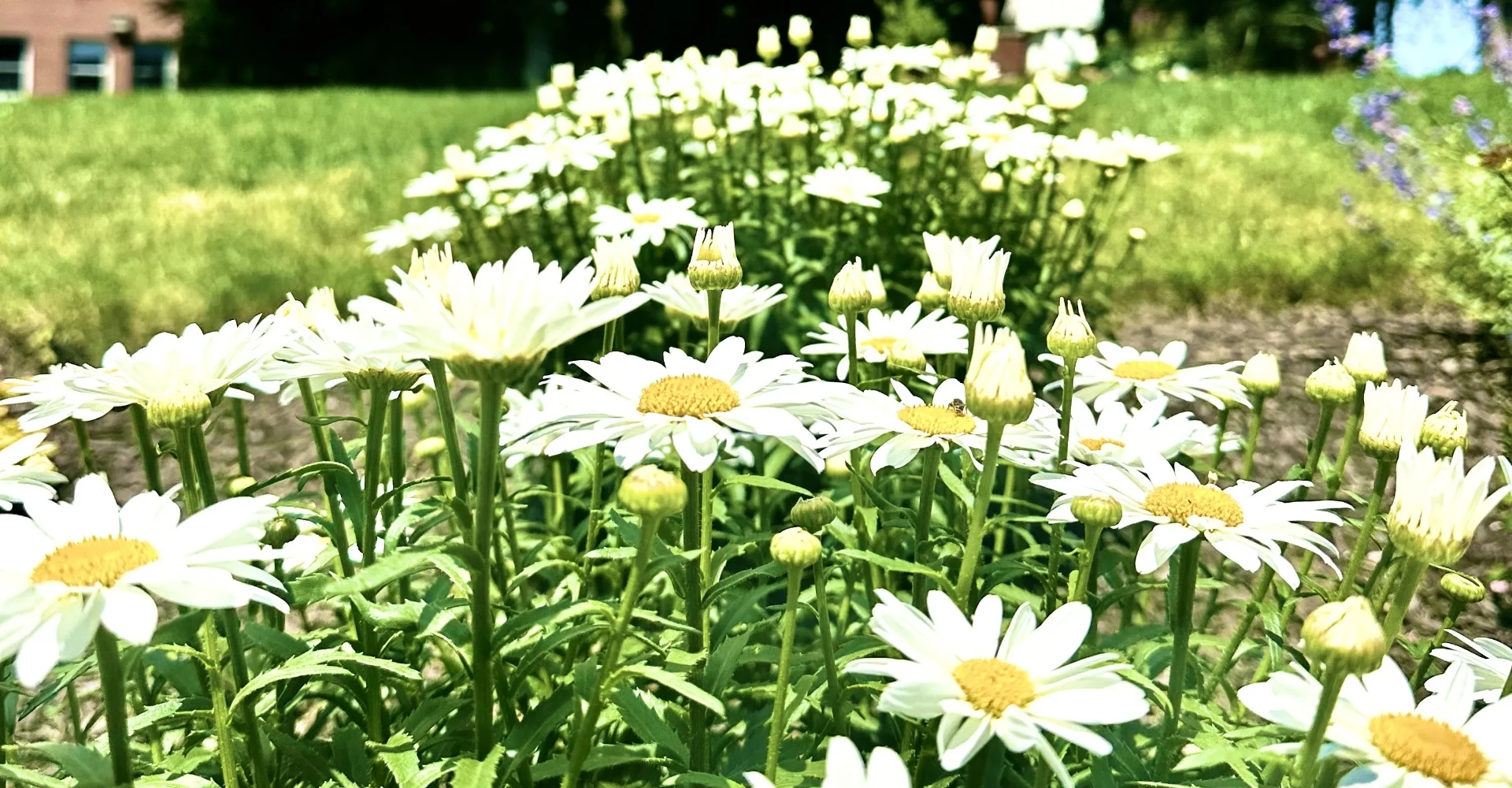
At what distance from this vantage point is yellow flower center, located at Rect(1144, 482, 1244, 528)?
4.13ft

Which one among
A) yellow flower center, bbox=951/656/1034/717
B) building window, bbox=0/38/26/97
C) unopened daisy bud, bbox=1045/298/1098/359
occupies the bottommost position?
yellow flower center, bbox=951/656/1034/717

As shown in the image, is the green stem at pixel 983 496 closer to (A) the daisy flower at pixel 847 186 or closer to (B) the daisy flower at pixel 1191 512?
(B) the daisy flower at pixel 1191 512

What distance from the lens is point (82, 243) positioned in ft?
19.4

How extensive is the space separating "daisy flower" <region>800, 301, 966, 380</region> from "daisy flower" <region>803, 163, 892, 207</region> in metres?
0.61

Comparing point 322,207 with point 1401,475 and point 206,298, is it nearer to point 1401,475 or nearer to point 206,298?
point 206,298

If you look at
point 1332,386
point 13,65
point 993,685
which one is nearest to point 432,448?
point 993,685

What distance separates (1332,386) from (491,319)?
1159 millimetres

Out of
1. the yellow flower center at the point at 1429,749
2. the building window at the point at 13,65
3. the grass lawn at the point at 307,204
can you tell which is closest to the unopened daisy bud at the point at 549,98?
the grass lawn at the point at 307,204

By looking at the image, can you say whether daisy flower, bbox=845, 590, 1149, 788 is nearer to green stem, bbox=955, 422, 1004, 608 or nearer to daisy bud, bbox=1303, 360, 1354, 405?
green stem, bbox=955, 422, 1004, 608

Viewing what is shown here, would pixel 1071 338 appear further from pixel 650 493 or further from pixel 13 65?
pixel 13 65

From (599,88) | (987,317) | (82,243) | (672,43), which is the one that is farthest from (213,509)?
(672,43)

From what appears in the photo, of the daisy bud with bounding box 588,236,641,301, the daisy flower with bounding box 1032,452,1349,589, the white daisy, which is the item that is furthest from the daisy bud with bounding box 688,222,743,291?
the white daisy

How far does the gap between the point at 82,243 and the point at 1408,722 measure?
6.40m

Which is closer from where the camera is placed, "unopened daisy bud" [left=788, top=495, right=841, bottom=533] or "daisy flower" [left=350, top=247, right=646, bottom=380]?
"daisy flower" [left=350, top=247, right=646, bottom=380]
